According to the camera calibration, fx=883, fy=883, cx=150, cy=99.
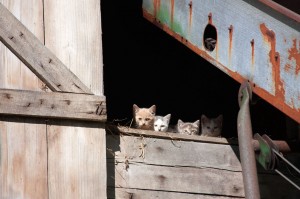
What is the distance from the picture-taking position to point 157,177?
683 centimetres

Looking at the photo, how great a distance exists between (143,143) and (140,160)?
0.15 meters

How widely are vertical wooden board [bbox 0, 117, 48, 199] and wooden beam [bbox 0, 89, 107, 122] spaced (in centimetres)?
9

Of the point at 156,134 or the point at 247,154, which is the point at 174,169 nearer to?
the point at 156,134

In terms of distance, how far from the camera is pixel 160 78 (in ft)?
33.9

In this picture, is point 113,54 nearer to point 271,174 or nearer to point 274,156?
point 271,174

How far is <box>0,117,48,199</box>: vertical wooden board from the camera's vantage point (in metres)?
6.06

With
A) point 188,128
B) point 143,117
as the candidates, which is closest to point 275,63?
point 143,117

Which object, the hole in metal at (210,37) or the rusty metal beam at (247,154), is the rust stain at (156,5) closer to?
the hole in metal at (210,37)

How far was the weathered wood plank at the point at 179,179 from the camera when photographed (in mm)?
6695

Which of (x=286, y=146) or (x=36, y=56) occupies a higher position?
(x=36, y=56)

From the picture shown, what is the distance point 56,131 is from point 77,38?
2.41 ft

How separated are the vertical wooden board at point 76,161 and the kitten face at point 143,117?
299 centimetres

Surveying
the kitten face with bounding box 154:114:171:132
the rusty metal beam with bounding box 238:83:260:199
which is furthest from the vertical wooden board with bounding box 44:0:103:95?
the kitten face with bounding box 154:114:171:132

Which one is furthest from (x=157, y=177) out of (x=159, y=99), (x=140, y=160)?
(x=159, y=99)
